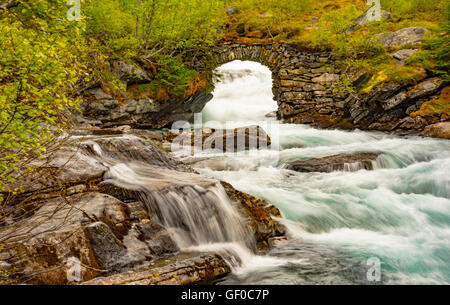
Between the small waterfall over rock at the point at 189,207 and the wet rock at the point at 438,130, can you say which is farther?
the wet rock at the point at 438,130

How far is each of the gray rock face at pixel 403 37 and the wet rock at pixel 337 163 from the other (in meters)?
11.2

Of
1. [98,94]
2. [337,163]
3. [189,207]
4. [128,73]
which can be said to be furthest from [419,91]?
[98,94]

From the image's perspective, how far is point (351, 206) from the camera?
7039 millimetres

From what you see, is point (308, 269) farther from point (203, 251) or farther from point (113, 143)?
point (113, 143)

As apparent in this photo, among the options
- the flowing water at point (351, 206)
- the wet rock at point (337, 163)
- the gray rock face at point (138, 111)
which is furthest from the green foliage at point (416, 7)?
the wet rock at point (337, 163)

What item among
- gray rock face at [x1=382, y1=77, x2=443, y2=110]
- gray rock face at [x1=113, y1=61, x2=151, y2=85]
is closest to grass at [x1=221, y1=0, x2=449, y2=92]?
gray rock face at [x1=382, y1=77, x2=443, y2=110]

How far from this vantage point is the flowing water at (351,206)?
4.54m

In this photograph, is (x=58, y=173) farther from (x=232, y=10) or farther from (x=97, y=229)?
(x=232, y=10)

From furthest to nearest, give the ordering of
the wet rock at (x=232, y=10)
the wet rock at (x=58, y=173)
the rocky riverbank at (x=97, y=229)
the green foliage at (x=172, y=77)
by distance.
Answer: the wet rock at (x=232, y=10)
the green foliage at (x=172, y=77)
the wet rock at (x=58, y=173)
the rocky riverbank at (x=97, y=229)

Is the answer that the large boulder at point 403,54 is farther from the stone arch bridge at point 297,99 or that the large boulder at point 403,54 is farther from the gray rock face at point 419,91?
the gray rock face at point 419,91

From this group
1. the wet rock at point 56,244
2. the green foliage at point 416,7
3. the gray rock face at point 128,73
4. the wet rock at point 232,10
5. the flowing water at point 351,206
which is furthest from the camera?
the wet rock at point 232,10

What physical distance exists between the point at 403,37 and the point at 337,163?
43.0 feet

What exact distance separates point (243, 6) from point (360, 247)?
2448cm

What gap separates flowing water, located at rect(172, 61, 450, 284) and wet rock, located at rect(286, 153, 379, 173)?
0.52 feet
